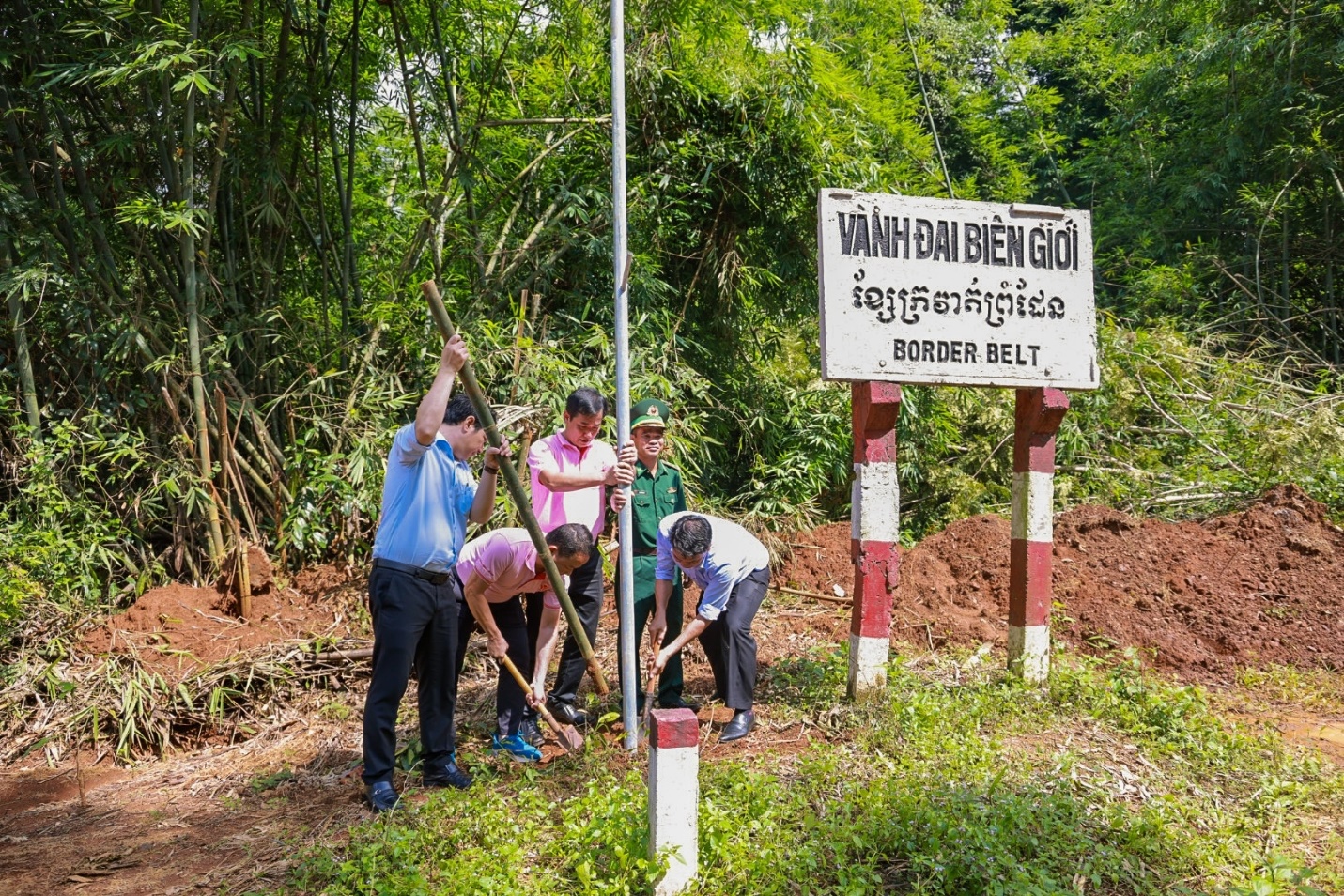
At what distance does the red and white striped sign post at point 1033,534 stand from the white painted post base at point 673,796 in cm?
234

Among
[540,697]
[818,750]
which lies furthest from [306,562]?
[818,750]

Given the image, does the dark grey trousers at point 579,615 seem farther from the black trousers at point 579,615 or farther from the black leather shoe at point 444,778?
the black leather shoe at point 444,778

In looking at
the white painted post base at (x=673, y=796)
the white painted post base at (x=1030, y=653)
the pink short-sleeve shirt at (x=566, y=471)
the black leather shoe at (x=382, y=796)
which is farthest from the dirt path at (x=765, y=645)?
the white painted post base at (x=673, y=796)

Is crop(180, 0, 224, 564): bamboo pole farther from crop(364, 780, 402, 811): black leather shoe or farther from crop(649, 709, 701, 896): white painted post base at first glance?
crop(649, 709, 701, 896): white painted post base

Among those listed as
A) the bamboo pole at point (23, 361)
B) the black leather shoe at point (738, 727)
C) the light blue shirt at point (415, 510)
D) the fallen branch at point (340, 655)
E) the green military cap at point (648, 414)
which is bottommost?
the black leather shoe at point (738, 727)

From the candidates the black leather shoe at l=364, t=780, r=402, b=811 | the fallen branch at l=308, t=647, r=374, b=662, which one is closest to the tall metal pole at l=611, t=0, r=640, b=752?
the black leather shoe at l=364, t=780, r=402, b=811

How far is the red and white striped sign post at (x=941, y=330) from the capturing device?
461cm

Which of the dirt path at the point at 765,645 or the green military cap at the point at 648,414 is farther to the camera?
the green military cap at the point at 648,414

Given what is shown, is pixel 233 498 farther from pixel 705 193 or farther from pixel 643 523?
pixel 705 193

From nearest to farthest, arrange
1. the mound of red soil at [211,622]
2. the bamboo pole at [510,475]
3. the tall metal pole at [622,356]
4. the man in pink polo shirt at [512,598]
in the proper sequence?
the bamboo pole at [510,475] < the tall metal pole at [622,356] < the man in pink polo shirt at [512,598] < the mound of red soil at [211,622]

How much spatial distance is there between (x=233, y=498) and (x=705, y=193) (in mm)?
3816

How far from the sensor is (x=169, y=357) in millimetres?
5918

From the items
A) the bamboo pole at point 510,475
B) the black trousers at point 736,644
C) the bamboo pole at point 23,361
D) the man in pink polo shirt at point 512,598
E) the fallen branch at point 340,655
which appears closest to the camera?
the bamboo pole at point 510,475

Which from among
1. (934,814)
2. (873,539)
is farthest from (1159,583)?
(934,814)
